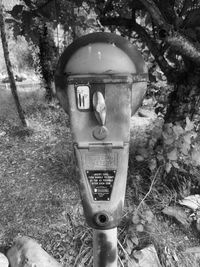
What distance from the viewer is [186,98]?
251cm

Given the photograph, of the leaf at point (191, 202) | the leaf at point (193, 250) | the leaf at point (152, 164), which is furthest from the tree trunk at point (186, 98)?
the leaf at point (193, 250)

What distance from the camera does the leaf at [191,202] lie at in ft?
8.61

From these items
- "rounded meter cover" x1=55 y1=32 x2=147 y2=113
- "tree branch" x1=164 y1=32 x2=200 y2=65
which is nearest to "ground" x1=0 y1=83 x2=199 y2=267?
"rounded meter cover" x1=55 y1=32 x2=147 y2=113

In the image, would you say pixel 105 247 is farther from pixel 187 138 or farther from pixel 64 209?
pixel 64 209

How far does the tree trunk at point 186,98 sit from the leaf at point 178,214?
77 centimetres

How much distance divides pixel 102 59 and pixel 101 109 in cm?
23

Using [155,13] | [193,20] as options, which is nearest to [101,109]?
[155,13]

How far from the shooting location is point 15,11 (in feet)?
6.81

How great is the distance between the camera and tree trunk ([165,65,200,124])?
8.01 feet

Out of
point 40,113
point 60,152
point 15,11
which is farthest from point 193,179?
point 40,113

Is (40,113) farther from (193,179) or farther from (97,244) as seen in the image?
(97,244)

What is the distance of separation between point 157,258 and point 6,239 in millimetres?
1274

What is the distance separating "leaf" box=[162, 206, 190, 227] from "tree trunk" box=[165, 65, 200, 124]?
2.52 ft

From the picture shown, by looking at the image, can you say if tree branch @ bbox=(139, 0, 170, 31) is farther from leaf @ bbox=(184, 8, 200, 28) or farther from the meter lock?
the meter lock
